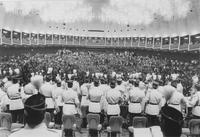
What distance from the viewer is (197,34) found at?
24688 mm

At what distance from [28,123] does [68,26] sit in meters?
51.1

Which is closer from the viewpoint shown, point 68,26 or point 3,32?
point 3,32

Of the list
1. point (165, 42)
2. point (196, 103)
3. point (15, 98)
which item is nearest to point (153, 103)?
point (196, 103)

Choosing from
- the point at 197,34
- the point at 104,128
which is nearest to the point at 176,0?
the point at 197,34

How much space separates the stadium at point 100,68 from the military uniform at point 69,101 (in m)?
0.03

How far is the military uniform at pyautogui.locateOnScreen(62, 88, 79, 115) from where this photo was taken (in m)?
7.57

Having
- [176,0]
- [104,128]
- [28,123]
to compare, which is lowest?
[104,128]

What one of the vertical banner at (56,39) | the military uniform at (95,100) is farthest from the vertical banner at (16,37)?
the military uniform at (95,100)

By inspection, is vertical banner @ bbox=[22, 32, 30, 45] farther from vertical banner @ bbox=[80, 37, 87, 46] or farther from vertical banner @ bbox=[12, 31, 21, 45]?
vertical banner @ bbox=[80, 37, 87, 46]

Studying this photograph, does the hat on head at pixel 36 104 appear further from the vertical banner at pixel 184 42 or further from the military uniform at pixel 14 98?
the vertical banner at pixel 184 42

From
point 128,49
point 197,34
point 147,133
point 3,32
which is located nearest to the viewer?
point 147,133

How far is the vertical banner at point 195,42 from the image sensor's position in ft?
77.5

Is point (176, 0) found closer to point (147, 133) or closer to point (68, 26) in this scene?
point (147, 133)

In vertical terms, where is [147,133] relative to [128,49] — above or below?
below
